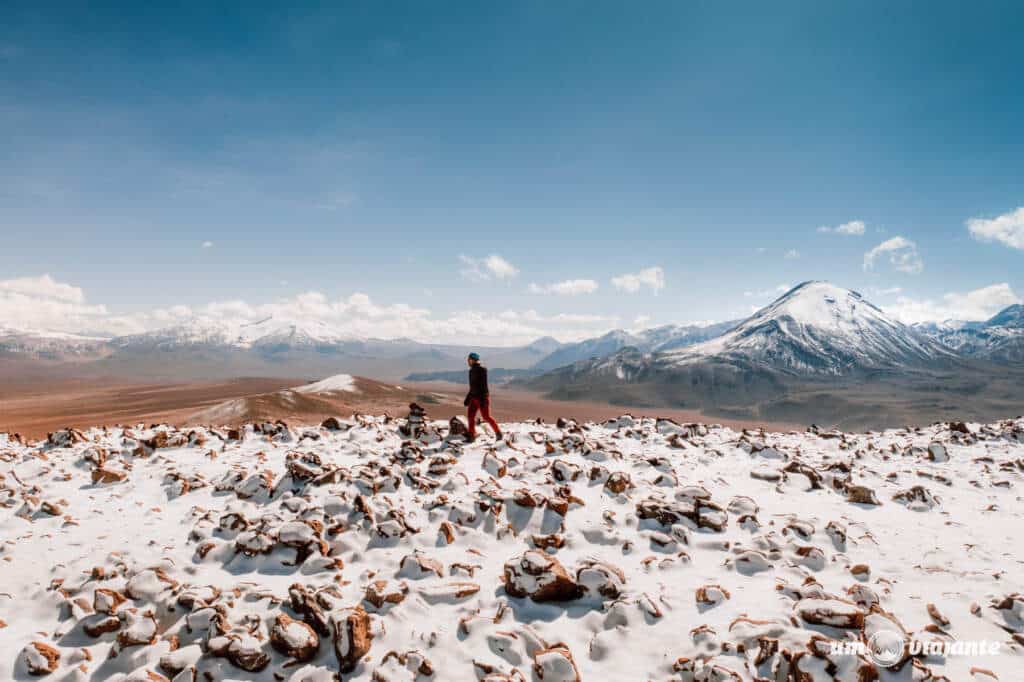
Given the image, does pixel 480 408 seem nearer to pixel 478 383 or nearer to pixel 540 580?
pixel 478 383

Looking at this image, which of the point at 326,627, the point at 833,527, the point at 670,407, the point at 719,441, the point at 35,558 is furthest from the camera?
the point at 670,407

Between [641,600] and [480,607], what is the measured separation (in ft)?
6.63

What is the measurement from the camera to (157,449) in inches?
482

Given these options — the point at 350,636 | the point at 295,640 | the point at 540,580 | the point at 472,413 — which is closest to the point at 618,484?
the point at 540,580

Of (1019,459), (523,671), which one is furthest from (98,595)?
(1019,459)

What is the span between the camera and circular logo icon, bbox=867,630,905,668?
4.54 m

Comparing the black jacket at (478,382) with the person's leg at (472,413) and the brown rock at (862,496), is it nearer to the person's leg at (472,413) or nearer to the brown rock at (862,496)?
the person's leg at (472,413)

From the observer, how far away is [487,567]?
668cm

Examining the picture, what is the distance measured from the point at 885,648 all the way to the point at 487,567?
4.65 meters

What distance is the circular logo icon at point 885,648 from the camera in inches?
179

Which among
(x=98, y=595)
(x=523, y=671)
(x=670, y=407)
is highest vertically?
(x=98, y=595)

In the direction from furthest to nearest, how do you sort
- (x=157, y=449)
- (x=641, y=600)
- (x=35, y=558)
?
(x=157, y=449), (x=35, y=558), (x=641, y=600)

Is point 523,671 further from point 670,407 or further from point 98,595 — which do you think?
point 670,407

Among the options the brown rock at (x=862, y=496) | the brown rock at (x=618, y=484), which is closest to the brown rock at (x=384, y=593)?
the brown rock at (x=618, y=484)
